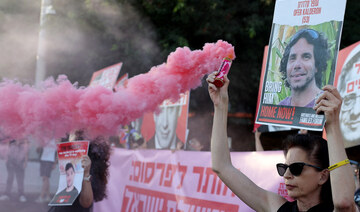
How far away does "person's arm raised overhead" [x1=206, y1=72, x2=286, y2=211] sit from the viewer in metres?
2.62

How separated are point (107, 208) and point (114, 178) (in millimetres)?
391

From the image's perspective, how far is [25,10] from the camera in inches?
367

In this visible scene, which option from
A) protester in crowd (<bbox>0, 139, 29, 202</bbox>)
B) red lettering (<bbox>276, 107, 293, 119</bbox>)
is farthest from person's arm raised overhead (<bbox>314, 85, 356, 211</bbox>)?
protester in crowd (<bbox>0, 139, 29, 202</bbox>)

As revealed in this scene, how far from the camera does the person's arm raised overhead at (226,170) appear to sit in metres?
2.62

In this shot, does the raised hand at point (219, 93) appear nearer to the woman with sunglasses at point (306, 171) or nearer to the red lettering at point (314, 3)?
the woman with sunglasses at point (306, 171)

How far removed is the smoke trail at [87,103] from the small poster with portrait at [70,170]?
34 cm

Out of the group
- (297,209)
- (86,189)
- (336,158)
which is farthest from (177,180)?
(336,158)

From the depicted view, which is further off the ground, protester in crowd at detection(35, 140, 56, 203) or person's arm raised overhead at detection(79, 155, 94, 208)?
person's arm raised overhead at detection(79, 155, 94, 208)

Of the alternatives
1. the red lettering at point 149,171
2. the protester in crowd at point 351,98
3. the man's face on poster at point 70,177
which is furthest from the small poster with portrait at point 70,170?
the protester in crowd at point 351,98

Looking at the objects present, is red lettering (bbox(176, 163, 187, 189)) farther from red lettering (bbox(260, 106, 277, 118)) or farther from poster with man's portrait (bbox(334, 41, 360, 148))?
poster with man's portrait (bbox(334, 41, 360, 148))

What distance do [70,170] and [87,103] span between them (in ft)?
2.45

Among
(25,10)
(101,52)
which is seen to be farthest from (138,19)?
(25,10)

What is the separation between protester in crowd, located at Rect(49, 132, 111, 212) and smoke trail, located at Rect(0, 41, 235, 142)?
1.58 feet

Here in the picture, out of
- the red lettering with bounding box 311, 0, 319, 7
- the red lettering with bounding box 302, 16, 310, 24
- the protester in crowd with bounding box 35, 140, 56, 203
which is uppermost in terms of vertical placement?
the red lettering with bounding box 311, 0, 319, 7
